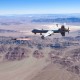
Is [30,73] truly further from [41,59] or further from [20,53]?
[20,53]

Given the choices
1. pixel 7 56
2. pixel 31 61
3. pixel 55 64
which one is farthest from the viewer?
pixel 7 56

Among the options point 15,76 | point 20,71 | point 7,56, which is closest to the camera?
point 15,76

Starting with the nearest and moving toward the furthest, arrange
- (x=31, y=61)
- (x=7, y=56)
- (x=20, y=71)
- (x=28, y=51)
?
1. (x=20, y=71)
2. (x=31, y=61)
3. (x=7, y=56)
4. (x=28, y=51)

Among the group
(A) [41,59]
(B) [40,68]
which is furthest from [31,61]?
(B) [40,68]

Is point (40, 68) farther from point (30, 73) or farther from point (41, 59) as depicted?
point (41, 59)

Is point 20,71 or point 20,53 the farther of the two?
point 20,53

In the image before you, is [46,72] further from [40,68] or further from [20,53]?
[20,53]

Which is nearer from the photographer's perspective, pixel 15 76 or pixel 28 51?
pixel 15 76

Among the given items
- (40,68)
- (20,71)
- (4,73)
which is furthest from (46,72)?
(4,73)
